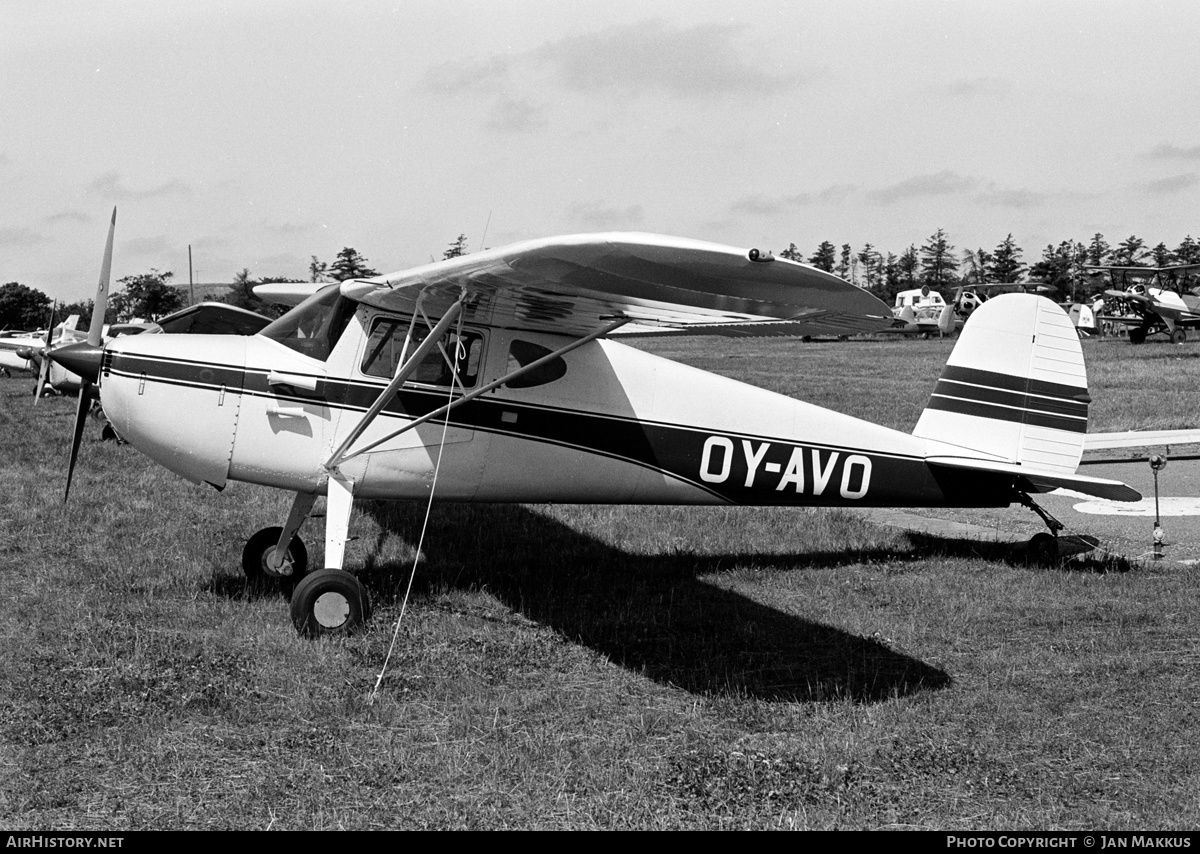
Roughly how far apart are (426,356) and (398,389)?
369 millimetres

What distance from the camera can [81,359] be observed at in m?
7.12

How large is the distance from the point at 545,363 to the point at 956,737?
3700mm

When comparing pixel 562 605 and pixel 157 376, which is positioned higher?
pixel 157 376

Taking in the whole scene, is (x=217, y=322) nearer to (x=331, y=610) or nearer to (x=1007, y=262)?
(x=331, y=610)

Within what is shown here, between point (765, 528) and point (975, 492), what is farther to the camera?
point (765, 528)

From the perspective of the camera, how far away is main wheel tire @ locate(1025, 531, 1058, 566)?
9117 millimetres

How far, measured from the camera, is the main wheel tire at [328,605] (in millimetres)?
6750

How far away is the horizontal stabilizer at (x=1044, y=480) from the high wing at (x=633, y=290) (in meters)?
2.84

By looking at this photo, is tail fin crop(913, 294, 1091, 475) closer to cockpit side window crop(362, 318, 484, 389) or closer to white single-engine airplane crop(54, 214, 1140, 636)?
white single-engine airplane crop(54, 214, 1140, 636)

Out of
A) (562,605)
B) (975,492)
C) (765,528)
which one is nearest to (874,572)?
(975,492)

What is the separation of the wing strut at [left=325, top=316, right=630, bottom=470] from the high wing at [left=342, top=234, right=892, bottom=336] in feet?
0.76

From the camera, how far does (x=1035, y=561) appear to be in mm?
9172
